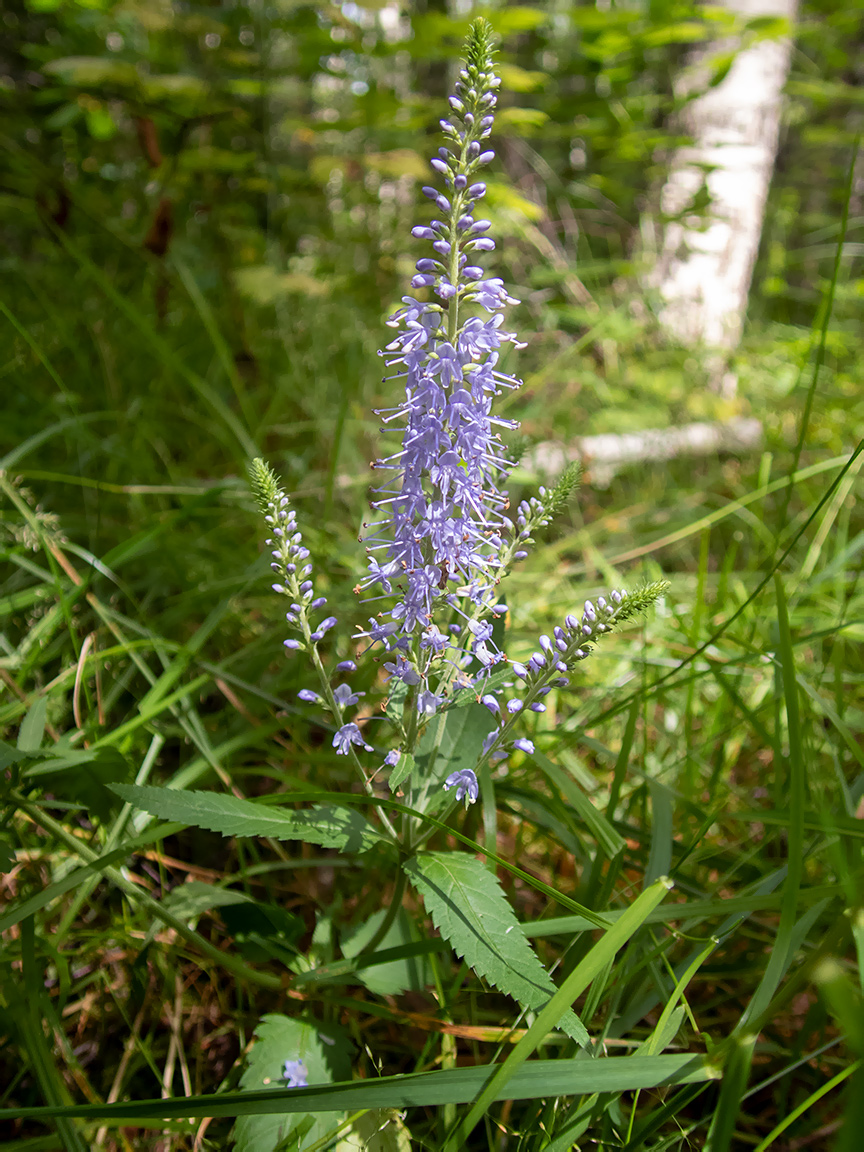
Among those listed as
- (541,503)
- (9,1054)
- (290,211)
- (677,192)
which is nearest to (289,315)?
(290,211)

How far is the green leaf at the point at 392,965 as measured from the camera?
62.1 inches

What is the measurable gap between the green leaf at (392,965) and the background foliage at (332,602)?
20 mm

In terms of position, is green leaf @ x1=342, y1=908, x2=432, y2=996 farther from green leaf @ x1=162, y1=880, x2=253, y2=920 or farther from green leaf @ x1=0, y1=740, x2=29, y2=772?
green leaf @ x1=0, y1=740, x2=29, y2=772

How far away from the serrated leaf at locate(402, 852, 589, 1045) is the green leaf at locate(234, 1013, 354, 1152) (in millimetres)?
488

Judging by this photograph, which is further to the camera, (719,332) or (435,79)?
(435,79)

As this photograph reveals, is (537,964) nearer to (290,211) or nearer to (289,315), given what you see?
(289,315)

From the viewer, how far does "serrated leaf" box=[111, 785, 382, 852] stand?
52.7 inches

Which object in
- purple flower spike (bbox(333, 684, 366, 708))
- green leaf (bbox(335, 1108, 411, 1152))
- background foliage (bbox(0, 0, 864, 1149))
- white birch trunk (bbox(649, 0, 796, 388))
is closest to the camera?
green leaf (bbox(335, 1108, 411, 1152))

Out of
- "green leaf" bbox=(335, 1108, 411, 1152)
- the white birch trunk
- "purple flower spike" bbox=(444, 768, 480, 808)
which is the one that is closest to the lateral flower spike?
"purple flower spike" bbox=(444, 768, 480, 808)

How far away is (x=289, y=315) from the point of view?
16.8 feet

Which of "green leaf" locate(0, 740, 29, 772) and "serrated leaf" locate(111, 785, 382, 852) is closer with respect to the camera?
A: "serrated leaf" locate(111, 785, 382, 852)

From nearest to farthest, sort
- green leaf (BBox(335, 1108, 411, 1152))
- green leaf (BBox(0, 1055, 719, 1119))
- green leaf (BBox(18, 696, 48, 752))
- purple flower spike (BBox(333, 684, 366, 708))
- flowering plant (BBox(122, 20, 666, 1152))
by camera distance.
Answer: green leaf (BBox(0, 1055, 719, 1119)) → flowering plant (BBox(122, 20, 666, 1152)) → green leaf (BBox(335, 1108, 411, 1152)) → purple flower spike (BBox(333, 684, 366, 708)) → green leaf (BBox(18, 696, 48, 752))

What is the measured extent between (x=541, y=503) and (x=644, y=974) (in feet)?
3.85

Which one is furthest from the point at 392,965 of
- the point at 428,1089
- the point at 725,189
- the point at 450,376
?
the point at 725,189
